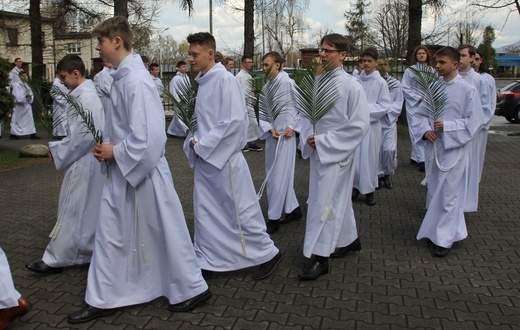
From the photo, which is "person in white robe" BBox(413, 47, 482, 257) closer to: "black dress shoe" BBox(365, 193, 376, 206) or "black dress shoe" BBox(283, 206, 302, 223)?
"black dress shoe" BBox(283, 206, 302, 223)

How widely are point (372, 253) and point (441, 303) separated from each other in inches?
53.6

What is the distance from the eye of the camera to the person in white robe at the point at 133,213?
3.91 m

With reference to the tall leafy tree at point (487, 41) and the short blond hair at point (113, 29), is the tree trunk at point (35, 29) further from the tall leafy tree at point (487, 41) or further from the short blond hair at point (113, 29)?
the tall leafy tree at point (487, 41)

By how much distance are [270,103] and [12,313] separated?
12.7 feet

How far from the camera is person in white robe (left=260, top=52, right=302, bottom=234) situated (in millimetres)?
6586

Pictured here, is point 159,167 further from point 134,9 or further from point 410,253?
point 134,9

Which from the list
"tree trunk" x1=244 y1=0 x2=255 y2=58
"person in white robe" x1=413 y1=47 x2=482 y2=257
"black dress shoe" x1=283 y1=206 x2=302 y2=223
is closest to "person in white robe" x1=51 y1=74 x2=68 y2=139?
"black dress shoe" x1=283 y1=206 x2=302 y2=223

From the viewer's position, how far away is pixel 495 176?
10.1m

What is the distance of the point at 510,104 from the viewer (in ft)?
72.2

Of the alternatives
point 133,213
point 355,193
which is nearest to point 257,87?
point 355,193

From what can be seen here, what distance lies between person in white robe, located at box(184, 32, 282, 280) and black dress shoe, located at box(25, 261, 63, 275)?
4.67 ft

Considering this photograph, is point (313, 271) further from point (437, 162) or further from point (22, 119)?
point (22, 119)

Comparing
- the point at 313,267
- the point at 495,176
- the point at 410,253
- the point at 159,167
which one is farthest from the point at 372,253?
the point at 495,176

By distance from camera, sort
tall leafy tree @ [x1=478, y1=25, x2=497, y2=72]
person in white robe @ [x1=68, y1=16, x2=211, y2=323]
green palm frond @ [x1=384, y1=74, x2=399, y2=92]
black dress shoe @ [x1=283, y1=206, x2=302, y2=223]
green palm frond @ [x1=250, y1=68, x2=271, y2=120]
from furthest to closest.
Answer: tall leafy tree @ [x1=478, y1=25, x2=497, y2=72] < green palm frond @ [x1=384, y1=74, x2=399, y2=92] < black dress shoe @ [x1=283, y1=206, x2=302, y2=223] < green palm frond @ [x1=250, y1=68, x2=271, y2=120] < person in white robe @ [x1=68, y1=16, x2=211, y2=323]
